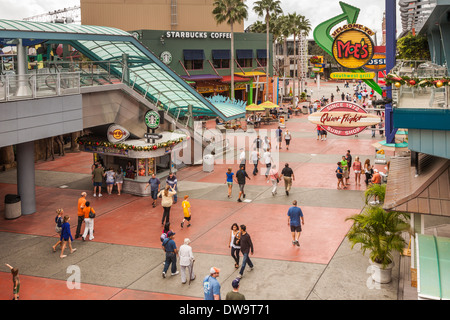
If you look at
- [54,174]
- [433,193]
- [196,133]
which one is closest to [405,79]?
[433,193]

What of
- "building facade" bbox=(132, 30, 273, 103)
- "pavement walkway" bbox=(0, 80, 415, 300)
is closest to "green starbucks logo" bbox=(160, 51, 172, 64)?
"building facade" bbox=(132, 30, 273, 103)

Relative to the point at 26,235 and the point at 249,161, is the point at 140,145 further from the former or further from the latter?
the point at 249,161

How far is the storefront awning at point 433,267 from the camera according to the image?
9664mm

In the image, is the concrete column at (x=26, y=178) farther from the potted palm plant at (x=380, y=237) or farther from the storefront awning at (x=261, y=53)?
the storefront awning at (x=261, y=53)

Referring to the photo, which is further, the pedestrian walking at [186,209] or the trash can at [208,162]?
the trash can at [208,162]

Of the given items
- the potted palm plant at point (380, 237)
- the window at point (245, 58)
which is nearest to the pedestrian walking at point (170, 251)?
the potted palm plant at point (380, 237)

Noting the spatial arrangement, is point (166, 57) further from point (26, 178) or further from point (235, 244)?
point (235, 244)

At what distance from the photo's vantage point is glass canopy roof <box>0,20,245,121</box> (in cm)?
1644

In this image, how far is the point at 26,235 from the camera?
16.6 m

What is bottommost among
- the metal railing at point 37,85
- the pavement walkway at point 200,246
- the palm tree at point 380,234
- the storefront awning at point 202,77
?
the pavement walkway at point 200,246

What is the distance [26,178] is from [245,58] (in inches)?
1810

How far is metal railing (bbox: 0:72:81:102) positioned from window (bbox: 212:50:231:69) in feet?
129

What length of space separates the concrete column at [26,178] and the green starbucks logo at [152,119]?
5437mm
